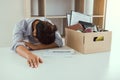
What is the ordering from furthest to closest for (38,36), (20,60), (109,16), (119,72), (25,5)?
(109,16), (25,5), (38,36), (20,60), (119,72)

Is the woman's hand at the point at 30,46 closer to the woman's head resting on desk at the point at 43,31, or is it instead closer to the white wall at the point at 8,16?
the woman's head resting on desk at the point at 43,31

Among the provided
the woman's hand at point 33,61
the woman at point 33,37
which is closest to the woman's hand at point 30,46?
the woman at point 33,37

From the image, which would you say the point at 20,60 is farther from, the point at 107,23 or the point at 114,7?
the point at 114,7

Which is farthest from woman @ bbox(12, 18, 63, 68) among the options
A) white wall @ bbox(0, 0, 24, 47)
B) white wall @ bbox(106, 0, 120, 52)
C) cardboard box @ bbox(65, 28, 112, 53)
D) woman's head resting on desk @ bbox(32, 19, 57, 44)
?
white wall @ bbox(106, 0, 120, 52)

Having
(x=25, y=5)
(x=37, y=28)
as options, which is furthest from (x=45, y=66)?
(x=25, y=5)

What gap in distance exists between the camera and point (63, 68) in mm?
918

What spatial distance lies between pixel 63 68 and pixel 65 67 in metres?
0.02

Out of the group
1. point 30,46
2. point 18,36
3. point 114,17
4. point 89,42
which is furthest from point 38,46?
point 114,17

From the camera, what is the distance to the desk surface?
0.81 metres

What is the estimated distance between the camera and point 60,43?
1.38 metres

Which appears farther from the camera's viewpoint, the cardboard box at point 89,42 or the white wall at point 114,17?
the white wall at point 114,17

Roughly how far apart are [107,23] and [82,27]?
1.66 metres

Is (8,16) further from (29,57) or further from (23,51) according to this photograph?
(29,57)

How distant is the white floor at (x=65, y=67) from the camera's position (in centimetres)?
81
